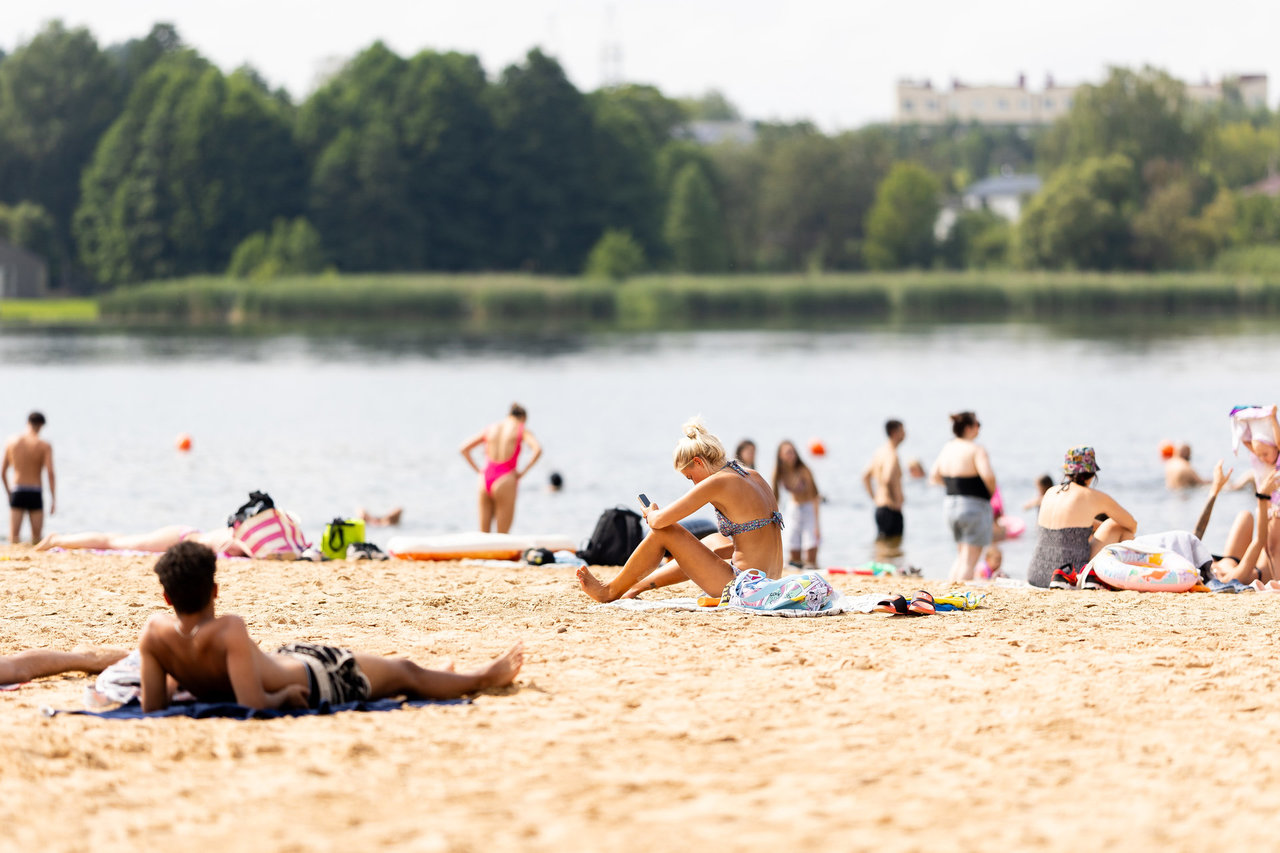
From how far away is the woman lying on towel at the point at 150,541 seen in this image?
12141 millimetres

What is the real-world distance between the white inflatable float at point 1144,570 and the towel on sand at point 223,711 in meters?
5.16

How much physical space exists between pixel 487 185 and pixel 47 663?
286 ft

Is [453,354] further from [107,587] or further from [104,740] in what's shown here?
[104,740]

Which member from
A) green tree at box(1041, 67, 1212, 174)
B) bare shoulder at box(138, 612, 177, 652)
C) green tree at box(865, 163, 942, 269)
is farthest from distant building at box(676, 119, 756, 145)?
bare shoulder at box(138, 612, 177, 652)

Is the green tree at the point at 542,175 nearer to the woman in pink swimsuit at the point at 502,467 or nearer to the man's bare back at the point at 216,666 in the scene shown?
the woman in pink swimsuit at the point at 502,467

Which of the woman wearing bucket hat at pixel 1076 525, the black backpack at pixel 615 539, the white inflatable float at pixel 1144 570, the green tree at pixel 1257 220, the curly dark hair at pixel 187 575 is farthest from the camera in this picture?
the green tree at pixel 1257 220

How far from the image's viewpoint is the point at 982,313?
70500mm

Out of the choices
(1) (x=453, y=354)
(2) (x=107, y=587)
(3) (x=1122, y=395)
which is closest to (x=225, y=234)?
(1) (x=453, y=354)

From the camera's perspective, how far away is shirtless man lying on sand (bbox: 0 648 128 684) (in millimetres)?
6930

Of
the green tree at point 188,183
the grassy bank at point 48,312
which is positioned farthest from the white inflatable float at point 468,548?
the green tree at point 188,183

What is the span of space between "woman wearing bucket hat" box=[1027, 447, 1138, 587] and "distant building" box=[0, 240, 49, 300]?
8786 cm

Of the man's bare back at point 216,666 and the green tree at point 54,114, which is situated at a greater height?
the green tree at point 54,114

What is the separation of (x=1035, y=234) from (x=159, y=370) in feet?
167

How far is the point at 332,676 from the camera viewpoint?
6.32 meters
